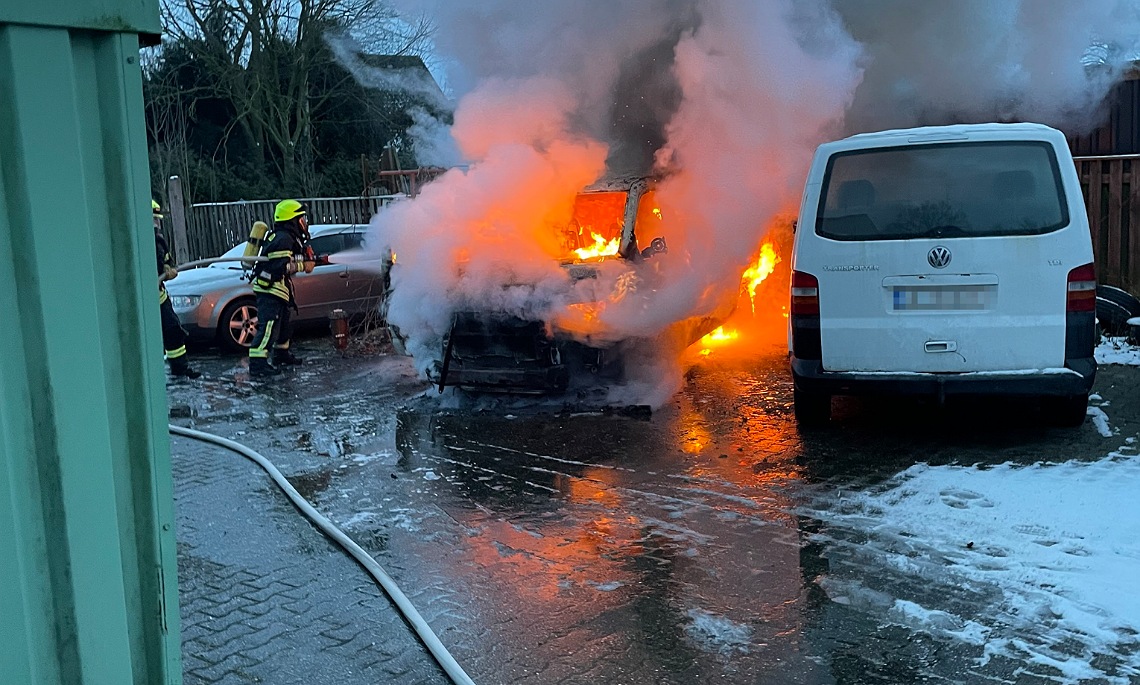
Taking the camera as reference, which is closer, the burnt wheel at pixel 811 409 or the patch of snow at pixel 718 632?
the patch of snow at pixel 718 632

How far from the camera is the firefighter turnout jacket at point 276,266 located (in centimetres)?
988

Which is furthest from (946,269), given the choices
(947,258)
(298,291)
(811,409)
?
(298,291)

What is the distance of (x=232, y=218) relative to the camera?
17672 millimetres

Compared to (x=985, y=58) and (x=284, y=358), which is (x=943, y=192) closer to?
(x=985, y=58)

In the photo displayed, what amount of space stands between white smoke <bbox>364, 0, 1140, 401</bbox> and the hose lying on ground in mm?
1783

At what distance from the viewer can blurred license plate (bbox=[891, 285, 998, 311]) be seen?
5.76 m

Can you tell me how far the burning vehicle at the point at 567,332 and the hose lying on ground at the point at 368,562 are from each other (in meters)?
1.75

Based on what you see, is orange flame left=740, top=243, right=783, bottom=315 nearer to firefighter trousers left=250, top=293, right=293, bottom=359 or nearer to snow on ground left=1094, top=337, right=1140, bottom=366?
snow on ground left=1094, top=337, right=1140, bottom=366

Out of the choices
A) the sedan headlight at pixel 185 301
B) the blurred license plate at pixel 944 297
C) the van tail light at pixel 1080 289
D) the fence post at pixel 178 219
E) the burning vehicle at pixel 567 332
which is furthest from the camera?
the fence post at pixel 178 219

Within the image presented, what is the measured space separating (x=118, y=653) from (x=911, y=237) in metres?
5.10

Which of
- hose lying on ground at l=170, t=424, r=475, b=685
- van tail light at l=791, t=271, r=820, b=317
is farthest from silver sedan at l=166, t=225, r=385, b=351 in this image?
van tail light at l=791, t=271, r=820, b=317

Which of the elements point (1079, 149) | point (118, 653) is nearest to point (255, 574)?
point (118, 653)

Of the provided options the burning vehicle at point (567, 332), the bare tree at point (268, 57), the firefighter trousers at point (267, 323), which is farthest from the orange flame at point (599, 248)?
the bare tree at point (268, 57)

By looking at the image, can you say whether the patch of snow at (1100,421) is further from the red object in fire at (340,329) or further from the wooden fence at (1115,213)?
the red object in fire at (340,329)
